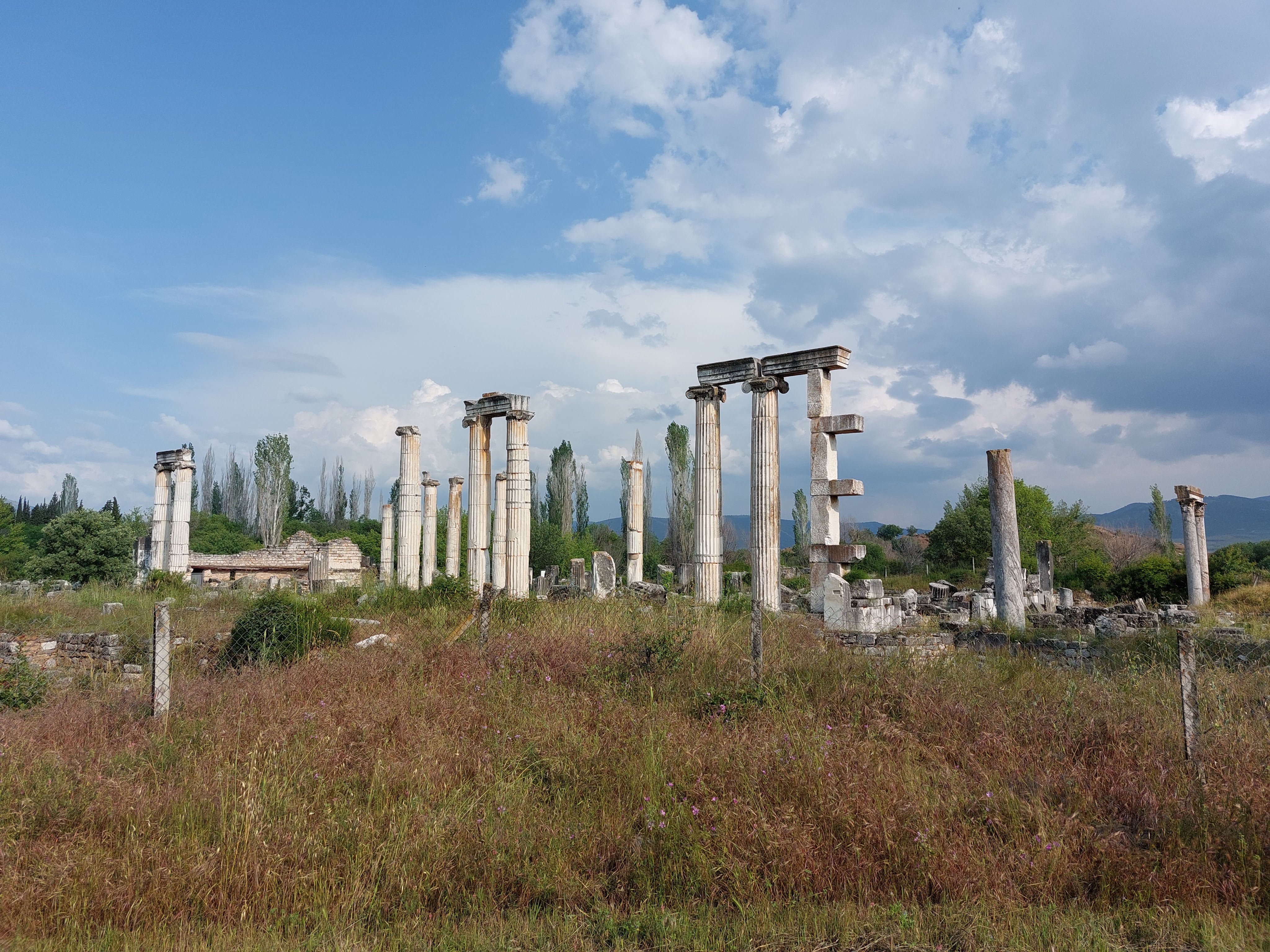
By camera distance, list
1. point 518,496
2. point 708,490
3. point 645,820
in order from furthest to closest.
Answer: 1. point 518,496
2. point 708,490
3. point 645,820

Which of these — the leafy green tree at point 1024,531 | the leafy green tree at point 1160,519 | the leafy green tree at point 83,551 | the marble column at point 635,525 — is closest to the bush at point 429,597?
the marble column at point 635,525

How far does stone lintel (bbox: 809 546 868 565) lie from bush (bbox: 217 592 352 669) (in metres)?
11.1

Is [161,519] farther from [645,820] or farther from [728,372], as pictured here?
[645,820]

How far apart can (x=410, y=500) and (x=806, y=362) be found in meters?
15.3

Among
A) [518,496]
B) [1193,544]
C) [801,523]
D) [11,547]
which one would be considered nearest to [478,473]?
[518,496]

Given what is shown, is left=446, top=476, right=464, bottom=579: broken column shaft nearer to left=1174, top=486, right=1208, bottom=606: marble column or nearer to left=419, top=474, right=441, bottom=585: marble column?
left=419, top=474, right=441, bottom=585: marble column

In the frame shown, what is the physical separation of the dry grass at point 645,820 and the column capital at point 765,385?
1260 cm

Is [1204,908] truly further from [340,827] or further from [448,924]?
[340,827]

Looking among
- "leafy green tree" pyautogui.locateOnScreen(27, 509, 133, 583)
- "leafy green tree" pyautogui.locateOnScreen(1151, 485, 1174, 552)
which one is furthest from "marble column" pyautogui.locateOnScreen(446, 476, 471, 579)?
"leafy green tree" pyautogui.locateOnScreen(1151, 485, 1174, 552)

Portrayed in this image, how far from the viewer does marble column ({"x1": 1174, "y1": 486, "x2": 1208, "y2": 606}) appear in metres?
26.7

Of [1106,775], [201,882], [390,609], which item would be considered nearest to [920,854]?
[1106,775]

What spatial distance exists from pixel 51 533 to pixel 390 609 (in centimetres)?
2210

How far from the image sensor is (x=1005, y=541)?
18.6 metres

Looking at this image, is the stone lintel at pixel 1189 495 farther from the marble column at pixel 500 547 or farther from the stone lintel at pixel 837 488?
the marble column at pixel 500 547
